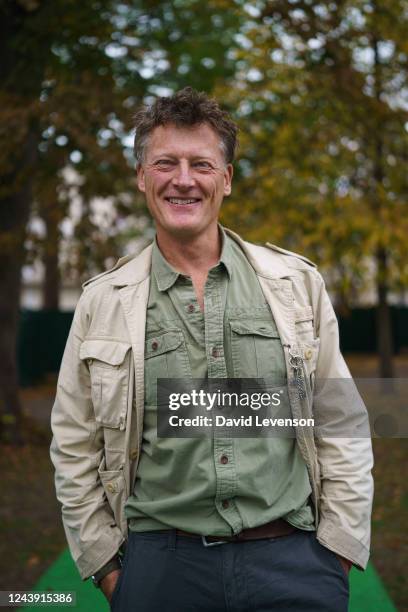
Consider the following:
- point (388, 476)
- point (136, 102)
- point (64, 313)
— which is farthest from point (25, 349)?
point (388, 476)

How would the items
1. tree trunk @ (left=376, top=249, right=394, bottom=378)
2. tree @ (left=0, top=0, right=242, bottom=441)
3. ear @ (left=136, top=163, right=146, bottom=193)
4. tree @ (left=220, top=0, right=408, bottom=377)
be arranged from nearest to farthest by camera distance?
ear @ (left=136, top=163, right=146, bottom=193) → tree @ (left=0, top=0, right=242, bottom=441) → tree @ (left=220, top=0, right=408, bottom=377) → tree trunk @ (left=376, top=249, right=394, bottom=378)

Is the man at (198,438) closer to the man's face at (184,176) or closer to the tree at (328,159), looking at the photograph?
the man's face at (184,176)

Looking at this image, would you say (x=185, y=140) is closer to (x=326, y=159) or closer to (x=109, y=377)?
(x=109, y=377)

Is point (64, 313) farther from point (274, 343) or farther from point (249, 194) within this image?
point (274, 343)

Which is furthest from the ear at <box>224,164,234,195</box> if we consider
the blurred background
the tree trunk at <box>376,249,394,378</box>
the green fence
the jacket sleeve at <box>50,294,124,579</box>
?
the green fence

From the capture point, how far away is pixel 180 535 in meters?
2.50

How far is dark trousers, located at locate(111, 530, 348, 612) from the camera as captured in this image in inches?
96.2

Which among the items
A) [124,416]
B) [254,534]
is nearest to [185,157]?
[124,416]

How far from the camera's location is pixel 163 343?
259cm

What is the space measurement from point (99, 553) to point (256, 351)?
85cm

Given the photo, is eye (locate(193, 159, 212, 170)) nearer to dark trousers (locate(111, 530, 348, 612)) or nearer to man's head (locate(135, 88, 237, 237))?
man's head (locate(135, 88, 237, 237))

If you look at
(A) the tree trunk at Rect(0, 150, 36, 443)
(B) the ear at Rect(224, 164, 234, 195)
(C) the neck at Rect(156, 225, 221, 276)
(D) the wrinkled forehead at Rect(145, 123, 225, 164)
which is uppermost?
(D) the wrinkled forehead at Rect(145, 123, 225, 164)

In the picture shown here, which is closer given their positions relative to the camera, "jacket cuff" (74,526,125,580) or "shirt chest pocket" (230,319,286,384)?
"shirt chest pocket" (230,319,286,384)

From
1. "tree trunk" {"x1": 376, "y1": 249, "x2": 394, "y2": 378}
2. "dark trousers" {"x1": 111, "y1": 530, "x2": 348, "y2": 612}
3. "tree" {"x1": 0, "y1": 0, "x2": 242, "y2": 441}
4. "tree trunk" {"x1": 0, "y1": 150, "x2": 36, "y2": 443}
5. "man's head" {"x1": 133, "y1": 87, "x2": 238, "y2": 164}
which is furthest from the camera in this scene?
"tree trunk" {"x1": 376, "y1": 249, "x2": 394, "y2": 378}
